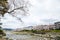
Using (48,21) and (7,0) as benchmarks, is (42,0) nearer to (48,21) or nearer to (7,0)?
(48,21)

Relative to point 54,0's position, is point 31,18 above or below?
below

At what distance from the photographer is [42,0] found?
192 cm

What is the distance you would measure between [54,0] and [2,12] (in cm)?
85

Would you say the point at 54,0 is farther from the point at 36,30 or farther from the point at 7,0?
the point at 7,0

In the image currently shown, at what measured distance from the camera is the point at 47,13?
188 centimetres

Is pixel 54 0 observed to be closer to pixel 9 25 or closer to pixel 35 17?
pixel 35 17

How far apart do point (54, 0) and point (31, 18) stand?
47cm

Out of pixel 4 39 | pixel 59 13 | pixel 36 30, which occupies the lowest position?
pixel 4 39

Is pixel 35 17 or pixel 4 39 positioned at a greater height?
pixel 35 17

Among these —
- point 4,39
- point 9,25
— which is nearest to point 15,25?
point 9,25

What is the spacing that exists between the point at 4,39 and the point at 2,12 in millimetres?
427

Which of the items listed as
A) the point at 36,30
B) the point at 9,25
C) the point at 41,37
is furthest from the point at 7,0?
the point at 41,37

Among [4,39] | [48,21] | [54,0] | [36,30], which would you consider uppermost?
[54,0]

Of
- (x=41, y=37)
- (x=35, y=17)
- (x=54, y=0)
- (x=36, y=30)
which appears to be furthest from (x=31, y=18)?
(x=54, y=0)
